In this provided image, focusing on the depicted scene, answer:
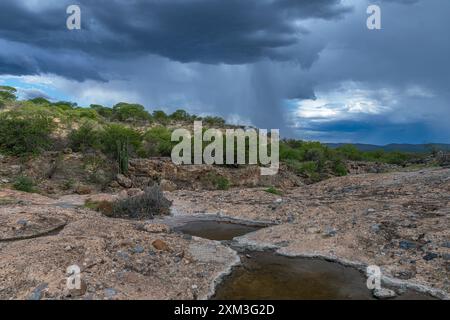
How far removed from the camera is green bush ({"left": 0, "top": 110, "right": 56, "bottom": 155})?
1830 cm

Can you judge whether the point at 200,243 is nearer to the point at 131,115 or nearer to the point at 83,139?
the point at 83,139

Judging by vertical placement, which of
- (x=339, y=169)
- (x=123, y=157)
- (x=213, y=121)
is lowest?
(x=339, y=169)

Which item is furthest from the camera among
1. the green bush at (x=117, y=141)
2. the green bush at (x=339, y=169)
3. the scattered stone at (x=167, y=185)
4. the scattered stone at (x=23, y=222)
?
the green bush at (x=339, y=169)

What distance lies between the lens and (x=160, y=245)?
7.09 meters

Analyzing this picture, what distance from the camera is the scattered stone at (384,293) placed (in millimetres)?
5594

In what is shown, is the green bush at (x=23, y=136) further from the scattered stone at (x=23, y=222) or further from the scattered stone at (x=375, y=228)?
the scattered stone at (x=375, y=228)

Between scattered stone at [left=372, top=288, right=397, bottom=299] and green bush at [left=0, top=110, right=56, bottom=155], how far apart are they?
1673 centimetres

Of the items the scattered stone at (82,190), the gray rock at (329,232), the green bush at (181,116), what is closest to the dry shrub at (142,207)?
the scattered stone at (82,190)

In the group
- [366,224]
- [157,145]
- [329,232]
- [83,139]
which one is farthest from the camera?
[157,145]

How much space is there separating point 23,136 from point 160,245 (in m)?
14.3

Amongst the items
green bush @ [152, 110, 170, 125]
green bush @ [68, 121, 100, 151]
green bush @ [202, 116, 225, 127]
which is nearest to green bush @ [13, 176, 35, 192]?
green bush @ [68, 121, 100, 151]

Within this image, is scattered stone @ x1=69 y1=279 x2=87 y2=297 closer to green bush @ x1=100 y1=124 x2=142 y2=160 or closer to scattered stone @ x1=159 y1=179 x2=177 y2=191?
scattered stone @ x1=159 y1=179 x2=177 y2=191

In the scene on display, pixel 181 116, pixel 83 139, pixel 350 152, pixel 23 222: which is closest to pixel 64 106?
pixel 181 116

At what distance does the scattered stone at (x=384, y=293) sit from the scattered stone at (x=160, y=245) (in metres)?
3.52
